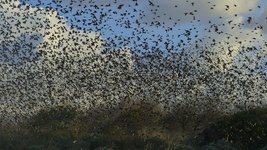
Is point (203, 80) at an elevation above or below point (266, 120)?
above

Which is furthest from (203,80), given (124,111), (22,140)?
(22,140)

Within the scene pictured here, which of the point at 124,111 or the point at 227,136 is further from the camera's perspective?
the point at 124,111

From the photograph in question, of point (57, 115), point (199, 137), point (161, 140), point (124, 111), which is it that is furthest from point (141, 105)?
point (161, 140)

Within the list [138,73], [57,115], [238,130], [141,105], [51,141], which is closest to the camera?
[51,141]

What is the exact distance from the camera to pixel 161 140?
24.2 m

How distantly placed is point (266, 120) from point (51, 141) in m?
9.83

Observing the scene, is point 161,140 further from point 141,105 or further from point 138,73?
point 141,105

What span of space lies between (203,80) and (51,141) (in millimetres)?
16653

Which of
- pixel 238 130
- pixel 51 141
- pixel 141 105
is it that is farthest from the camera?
pixel 141 105

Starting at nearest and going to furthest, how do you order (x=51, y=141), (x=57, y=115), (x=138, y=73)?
1. (x=51, y=141)
2. (x=138, y=73)
3. (x=57, y=115)

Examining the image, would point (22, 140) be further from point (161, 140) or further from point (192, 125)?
point (192, 125)

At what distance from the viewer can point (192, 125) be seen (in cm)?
4097

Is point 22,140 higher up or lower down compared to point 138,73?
lower down

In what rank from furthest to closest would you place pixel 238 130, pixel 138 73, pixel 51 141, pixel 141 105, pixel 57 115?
pixel 57 115
pixel 141 105
pixel 138 73
pixel 238 130
pixel 51 141
